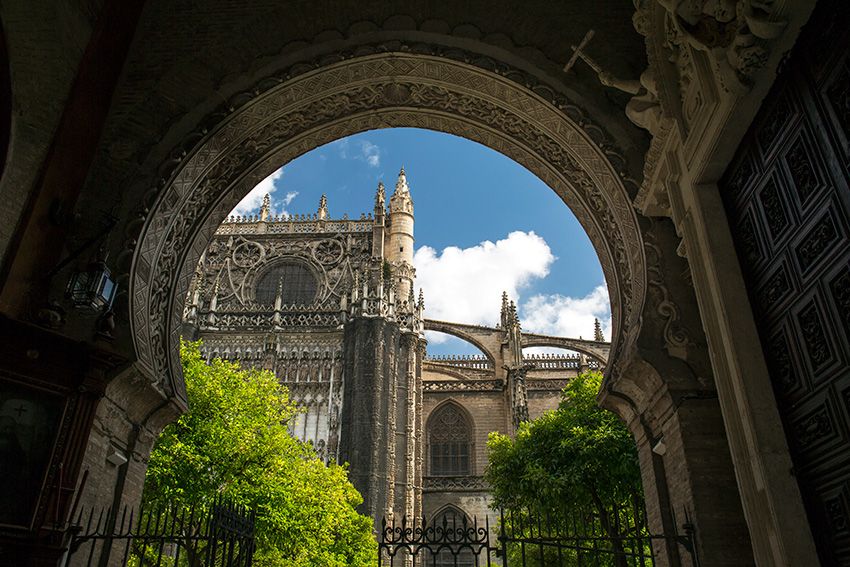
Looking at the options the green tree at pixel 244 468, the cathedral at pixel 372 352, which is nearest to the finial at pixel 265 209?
the cathedral at pixel 372 352

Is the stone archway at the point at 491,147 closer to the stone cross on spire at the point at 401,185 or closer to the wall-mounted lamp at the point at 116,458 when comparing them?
the wall-mounted lamp at the point at 116,458

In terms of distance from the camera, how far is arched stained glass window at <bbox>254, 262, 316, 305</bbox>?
39.9m

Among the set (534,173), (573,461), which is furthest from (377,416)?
(534,173)

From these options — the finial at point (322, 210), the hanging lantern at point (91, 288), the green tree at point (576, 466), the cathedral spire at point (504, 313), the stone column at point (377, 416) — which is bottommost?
Result: the hanging lantern at point (91, 288)

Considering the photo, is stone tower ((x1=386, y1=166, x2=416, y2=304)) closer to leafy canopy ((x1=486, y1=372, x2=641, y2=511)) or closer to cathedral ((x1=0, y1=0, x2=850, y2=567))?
leafy canopy ((x1=486, y1=372, x2=641, y2=511))

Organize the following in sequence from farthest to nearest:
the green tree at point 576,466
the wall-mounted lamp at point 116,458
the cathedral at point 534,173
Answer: the green tree at point 576,466, the wall-mounted lamp at point 116,458, the cathedral at point 534,173

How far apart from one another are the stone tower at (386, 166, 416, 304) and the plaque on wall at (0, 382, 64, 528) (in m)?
31.9

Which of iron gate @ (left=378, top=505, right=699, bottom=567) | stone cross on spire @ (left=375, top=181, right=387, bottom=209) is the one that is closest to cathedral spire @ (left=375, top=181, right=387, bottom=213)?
stone cross on spire @ (left=375, top=181, right=387, bottom=209)

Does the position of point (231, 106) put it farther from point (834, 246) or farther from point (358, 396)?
point (358, 396)

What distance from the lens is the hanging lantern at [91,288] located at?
21.1 feet

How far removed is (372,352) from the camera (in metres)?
34.9

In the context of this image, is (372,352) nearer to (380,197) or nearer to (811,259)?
(380,197)

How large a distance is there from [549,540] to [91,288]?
5.06 m

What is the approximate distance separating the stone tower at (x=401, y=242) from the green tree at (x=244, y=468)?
60.7 ft
